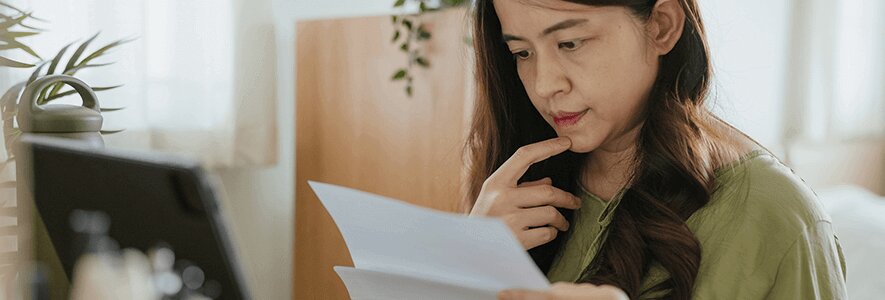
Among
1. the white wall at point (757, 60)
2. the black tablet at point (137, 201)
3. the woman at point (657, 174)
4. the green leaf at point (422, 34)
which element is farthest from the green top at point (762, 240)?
the white wall at point (757, 60)

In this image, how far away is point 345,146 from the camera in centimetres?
221

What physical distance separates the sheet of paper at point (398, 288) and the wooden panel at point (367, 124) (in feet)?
3.50

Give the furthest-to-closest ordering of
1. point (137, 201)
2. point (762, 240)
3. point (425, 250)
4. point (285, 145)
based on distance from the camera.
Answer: point (285, 145) < point (762, 240) < point (425, 250) < point (137, 201)

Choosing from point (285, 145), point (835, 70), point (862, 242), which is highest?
point (835, 70)

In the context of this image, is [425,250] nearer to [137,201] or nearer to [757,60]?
[137,201]

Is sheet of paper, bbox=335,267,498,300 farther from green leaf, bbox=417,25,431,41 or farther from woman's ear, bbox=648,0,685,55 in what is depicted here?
green leaf, bbox=417,25,431,41

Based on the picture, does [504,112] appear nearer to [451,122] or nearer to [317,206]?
[451,122]

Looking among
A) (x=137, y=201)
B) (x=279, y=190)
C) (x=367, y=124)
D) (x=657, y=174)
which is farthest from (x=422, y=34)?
(x=137, y=201)

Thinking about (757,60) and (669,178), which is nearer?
(669,178)

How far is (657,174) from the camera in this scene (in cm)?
102

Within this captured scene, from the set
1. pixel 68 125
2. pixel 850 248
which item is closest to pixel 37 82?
pixel 68 125

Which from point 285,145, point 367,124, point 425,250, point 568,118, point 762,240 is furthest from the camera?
point 285,145

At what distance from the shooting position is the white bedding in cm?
211

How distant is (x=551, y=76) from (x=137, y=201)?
0.56m
